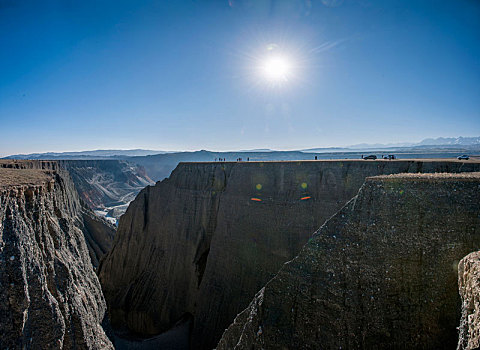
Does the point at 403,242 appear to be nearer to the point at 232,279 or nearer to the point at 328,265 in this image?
the point at 328,265

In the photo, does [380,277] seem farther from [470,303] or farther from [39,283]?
[39,283]

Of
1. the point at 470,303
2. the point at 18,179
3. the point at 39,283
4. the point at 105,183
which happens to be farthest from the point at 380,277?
the point at 105,183

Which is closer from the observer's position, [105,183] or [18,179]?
[18,179]

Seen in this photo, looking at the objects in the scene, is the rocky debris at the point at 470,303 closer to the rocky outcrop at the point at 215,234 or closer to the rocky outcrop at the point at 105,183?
the rocky outcrop at the point at 215,234

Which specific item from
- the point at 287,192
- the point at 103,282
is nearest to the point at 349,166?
the point at 287,192

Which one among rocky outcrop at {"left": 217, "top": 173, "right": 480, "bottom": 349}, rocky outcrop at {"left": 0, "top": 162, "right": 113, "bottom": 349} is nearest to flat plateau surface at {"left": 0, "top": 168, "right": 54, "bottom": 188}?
rocky outcrop at {"left": 0, "top": 162, "right": 113, "bottom": 349}

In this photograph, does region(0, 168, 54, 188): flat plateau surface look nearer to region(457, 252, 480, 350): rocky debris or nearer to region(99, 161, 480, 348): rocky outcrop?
region(99, 161, 480, 348): rocky outcrop

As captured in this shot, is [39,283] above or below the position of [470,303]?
below
